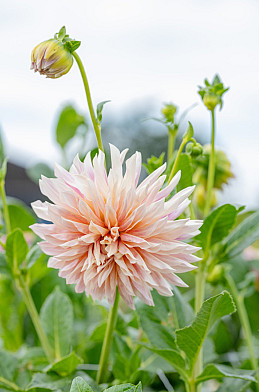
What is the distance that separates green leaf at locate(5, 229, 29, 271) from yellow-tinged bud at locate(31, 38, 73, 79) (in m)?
0.18

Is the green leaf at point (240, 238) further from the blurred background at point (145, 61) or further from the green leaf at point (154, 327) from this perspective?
the blurred background at point (145, 61)

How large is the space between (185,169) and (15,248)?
0.21 meters

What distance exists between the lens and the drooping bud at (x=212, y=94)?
1.45ft

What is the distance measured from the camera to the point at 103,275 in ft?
1.11

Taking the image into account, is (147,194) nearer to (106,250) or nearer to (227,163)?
(106,250)

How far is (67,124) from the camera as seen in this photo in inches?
29.1

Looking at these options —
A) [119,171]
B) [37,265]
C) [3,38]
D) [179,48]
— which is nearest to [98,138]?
[119,171]

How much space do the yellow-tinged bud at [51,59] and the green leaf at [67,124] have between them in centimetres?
35

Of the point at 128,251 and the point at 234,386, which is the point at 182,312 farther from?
the point at 128,251

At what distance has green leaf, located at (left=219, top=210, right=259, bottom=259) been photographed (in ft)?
1.62

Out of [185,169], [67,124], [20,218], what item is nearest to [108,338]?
[185,169]

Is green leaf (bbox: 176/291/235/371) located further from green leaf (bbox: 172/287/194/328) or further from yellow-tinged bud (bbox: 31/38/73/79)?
yellow-tinged bud (bbox: 31/38/73/79)

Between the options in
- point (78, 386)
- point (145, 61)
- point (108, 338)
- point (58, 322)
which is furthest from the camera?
point (145, 61)

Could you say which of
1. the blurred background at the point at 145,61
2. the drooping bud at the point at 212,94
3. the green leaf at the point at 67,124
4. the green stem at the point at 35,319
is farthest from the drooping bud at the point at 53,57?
the blurred background at the point at 145,61
